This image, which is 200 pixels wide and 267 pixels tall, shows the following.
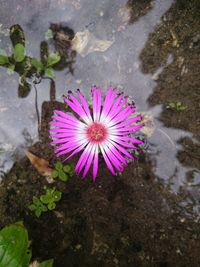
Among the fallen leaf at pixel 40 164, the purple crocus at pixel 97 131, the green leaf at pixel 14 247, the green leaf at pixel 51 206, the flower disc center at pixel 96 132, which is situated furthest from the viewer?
the fallen leaf at pixel 40 164

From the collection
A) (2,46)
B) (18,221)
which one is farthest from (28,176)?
(2,46)

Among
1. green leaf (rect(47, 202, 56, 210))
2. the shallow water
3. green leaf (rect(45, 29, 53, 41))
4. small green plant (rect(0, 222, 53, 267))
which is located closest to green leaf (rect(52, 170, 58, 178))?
green leaf (rect(47, 202, 56, 210))

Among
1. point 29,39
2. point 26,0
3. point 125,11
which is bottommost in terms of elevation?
point 29,39

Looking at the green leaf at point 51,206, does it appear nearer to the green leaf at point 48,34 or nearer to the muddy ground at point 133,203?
the muddy ground at point 133,203

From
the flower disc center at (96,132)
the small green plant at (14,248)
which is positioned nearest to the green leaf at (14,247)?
the small green plant at (14,248)

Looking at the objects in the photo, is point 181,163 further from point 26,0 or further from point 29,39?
point 26,0

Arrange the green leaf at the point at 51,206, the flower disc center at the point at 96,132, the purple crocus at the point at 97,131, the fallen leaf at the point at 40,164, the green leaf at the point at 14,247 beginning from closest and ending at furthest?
the green leaf at the point at 14,247
the purple crocus at the point at 97,131
the flower disc center at the point at 96,132
the green leaf at the point at 51,206
the fallen leaf at the point at 40,164

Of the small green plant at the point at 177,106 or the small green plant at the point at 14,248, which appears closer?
the small green plant at the point at 14,248
